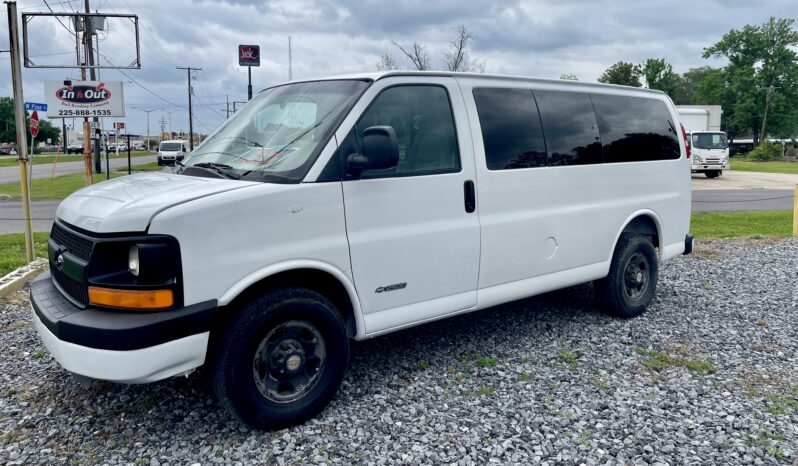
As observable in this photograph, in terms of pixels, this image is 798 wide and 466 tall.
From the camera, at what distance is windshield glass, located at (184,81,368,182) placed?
3750 mm

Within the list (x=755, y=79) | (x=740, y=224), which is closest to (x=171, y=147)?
(x=740, y=224)

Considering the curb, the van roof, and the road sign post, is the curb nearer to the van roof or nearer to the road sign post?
the van roof

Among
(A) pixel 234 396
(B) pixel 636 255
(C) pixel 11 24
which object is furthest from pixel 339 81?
(C) pixel 11 24

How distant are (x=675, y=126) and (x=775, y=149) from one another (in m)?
64.5

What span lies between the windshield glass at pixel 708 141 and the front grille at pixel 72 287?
1252 inches

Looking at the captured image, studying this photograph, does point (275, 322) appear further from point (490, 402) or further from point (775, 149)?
point (775, 149)

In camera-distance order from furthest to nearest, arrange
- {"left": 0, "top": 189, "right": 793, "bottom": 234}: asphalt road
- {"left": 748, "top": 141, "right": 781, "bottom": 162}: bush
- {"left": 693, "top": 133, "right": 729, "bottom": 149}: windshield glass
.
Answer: {"left": 748, "top": 141, "right": 781, "bottom": 162}: bush
{"left": 693, "top": 133, "right": 729, "bottom": 149}: windshield glass
{"left": 0, "top": 189, "right": 793, "bottom": 234}: asphalt road

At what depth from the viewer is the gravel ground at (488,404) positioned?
346 centimetres

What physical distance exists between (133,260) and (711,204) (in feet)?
59.9

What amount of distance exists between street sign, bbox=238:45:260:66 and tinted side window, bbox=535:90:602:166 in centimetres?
1604

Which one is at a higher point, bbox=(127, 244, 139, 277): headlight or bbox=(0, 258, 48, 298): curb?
bbox=(127, 244, 139, 277): headlight

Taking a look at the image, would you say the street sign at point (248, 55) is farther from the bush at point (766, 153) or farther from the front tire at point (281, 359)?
the bush at point (766, 153)

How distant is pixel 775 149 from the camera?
60656mm

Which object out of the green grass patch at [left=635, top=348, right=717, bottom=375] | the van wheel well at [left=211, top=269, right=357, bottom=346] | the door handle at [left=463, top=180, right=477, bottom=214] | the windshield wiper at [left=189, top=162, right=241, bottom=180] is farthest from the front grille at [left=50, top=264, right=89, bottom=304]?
the green grass patch at [left=635, top=348, right=717, bottom=375]
